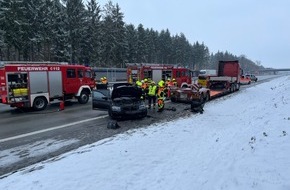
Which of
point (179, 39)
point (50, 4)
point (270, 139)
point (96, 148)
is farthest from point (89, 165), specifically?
point (179, 39)

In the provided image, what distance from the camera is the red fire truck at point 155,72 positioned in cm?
2453

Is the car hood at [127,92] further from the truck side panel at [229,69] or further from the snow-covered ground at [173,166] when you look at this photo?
the truck side panel at [229,69]

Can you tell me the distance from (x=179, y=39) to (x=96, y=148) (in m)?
89.9

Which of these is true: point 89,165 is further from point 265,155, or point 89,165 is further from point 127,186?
point 265,155

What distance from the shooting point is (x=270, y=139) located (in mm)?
6453

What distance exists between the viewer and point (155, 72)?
2528 centimetres

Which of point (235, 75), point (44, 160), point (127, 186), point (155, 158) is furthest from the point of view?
point (235, 75)

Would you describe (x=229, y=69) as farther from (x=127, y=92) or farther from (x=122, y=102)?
(x=122, y=102)

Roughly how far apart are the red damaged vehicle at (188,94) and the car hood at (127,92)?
19.2 ft

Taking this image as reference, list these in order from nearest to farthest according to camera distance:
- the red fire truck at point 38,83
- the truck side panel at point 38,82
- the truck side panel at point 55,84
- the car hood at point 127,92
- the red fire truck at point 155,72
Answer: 1. the car hood at point 127,92
2. the red fire truck at point 38,83
3. the truck side panel at point 38,82
4. the truck side panel at point 55,84
5. the red fire truck at point 155,72

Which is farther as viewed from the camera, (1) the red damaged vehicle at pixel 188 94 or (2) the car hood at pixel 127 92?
(1) the red damaged vehicle at pixel 188 94

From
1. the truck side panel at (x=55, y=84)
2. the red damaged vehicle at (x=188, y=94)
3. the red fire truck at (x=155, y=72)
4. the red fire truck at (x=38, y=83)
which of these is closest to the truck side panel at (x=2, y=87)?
the red fire truck at (x=38, y=83)

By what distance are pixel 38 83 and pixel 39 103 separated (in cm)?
121

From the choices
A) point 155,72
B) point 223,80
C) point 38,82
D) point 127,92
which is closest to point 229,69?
point 223,80
